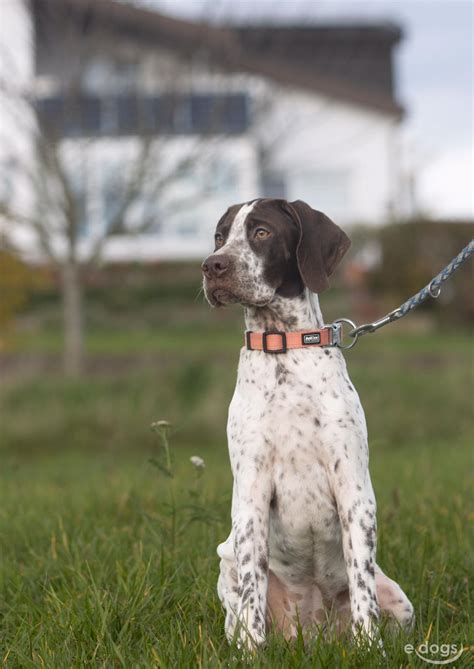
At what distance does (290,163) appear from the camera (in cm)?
2730

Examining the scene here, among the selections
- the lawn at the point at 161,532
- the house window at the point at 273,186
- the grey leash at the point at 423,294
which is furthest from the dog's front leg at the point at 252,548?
the house window at the point at 273,186

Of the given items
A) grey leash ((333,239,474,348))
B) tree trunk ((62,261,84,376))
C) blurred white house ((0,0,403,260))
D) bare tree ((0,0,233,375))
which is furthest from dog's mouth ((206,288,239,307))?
tree trunk ((62,261,84,376))

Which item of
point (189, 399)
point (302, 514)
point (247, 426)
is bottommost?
point (189, 399)

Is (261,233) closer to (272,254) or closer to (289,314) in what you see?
(272,254)

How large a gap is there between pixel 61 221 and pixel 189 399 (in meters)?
3.66

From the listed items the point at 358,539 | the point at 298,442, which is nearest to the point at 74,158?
the point at 298,442

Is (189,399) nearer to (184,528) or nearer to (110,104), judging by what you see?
(110,104)

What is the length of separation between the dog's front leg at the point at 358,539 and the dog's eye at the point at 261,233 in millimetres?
890

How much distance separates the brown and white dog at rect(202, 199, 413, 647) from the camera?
9.95ft

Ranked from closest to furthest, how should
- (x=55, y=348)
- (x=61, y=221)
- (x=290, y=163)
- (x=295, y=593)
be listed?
(x=295, y=593) → (x=61, y=221) → (x=55, y=348) → (x=290, y=163)

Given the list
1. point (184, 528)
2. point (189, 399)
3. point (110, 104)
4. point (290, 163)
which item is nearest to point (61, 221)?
point (110, 104)

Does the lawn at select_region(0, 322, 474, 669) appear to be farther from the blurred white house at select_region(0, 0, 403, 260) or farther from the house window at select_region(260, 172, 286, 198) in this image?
the house window at select_region(260, 172, 286, 198)

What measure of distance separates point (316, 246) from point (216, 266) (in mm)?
395

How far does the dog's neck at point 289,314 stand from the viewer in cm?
331
